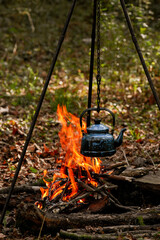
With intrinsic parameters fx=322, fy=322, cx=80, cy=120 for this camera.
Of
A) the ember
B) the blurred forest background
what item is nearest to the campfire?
the ember

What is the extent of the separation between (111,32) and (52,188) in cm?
469

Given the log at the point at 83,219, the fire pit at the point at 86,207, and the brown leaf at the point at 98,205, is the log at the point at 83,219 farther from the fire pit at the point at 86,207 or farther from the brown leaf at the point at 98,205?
the brown leaf at the point at 98,205

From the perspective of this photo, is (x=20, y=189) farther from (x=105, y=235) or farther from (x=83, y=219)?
(x=105, y=235)

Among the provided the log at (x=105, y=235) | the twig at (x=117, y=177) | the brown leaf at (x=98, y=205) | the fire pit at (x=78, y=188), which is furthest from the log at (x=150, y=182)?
the log at (x=105, y=235)

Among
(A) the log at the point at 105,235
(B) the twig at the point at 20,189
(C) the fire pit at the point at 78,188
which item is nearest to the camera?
(A) the log at the point at 105,235

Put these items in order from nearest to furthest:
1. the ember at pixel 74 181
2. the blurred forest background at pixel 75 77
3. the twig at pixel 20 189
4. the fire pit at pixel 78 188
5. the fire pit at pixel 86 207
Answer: the fire pit at pixel 86 207
the fire pit at pixel 78 188
the ember at pixel 74 181
the twig at pixel 20 189
the blurred forest background at pixel 75 77

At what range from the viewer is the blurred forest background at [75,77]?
5973 millimetres

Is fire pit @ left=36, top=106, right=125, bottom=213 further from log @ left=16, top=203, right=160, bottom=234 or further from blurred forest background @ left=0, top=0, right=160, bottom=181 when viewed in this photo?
blurred forest background @ left=0, top=0, right=160, bottom=181

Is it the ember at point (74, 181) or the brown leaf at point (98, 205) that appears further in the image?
the ember at point (74, 181)

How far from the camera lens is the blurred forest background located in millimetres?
5973

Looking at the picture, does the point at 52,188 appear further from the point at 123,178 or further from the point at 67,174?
the point at 123,178

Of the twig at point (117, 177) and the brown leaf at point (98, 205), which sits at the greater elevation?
the twig at point (117, 177)

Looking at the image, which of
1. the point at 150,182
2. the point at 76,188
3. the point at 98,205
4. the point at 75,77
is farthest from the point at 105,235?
the point at 75,77

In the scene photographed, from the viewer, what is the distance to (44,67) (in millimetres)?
8672
